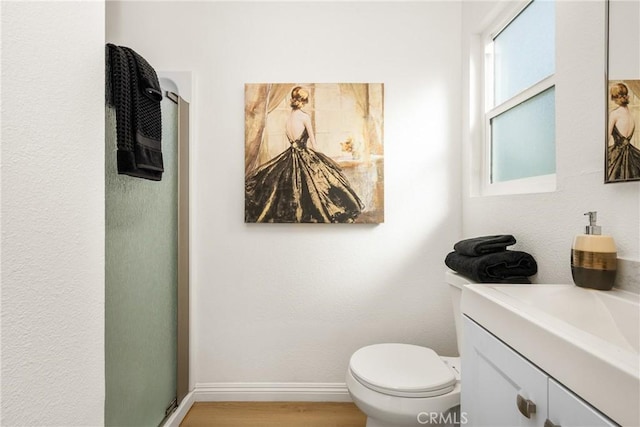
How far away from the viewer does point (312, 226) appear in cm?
192

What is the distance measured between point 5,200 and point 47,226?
11 centimetres

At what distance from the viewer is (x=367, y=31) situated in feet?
6.23

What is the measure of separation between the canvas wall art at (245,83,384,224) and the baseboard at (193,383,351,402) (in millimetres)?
903

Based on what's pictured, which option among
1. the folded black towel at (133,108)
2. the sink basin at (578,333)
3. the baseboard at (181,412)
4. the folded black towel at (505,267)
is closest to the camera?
the sink basin at (578,333)

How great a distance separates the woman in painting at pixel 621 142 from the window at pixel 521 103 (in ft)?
1.17

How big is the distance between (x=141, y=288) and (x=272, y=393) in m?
0.97

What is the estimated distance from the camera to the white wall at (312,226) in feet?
6.24

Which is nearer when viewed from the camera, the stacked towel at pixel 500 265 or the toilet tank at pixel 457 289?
the stacked towel at pixel 500 265

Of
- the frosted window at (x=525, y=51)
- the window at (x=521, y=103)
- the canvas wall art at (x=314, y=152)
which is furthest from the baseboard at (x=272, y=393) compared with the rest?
the frosted window at (x=525, y=51)

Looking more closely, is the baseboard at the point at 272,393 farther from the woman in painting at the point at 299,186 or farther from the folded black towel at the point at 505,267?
the folded black towel at the point at 505,267

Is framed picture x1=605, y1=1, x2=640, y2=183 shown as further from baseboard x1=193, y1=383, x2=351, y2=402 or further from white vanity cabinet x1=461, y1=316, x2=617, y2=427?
baseboard x1=193, y1=383, x2=351, y2=402

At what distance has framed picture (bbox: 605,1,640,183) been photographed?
85 cm

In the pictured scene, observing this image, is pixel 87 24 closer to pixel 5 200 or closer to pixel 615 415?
pixel 5 200

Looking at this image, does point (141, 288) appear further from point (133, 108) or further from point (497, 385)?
point (497, 385)
